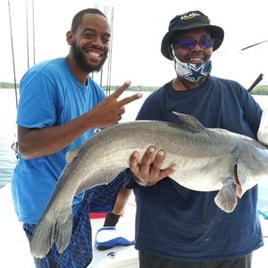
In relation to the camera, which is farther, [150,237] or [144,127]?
[150,237]

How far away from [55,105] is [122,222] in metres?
1.80

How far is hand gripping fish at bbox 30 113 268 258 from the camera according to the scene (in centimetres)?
163

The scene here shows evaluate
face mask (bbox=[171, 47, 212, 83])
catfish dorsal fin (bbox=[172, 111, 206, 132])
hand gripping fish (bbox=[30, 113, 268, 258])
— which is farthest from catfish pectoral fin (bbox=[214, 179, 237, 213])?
face mask (bbox=[171, 47, 212, 83])

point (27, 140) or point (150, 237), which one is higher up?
point (27, 140)

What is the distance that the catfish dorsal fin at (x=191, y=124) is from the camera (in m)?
1.73

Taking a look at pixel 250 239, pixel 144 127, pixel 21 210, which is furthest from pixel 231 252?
pixel 21 210

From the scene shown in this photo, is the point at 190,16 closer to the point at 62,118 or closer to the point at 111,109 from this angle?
the point at 111,109

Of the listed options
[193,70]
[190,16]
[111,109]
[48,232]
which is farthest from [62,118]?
[190,16]

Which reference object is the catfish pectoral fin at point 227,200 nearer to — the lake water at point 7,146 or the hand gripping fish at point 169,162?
the hand gripping fish at point 169,162

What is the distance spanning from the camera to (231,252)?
1.86 meters

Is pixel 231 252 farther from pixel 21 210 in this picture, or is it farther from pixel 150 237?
pixel 21 210

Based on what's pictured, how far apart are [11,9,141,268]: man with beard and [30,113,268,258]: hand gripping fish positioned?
245 mm

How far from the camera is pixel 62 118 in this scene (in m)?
2.02

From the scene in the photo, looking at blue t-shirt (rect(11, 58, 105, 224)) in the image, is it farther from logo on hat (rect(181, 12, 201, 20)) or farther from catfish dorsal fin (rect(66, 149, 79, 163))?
logo on hat (rect(181, 12, 201, 20))
